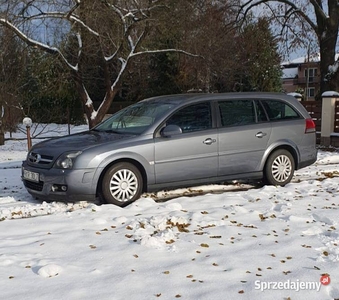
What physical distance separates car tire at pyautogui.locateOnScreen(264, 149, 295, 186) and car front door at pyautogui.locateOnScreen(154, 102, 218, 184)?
1.08 meters

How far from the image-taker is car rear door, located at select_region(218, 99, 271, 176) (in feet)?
23.5

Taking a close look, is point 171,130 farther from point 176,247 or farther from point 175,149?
point 176,247

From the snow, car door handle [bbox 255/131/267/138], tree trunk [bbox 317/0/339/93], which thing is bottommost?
the snow

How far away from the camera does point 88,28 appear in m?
14.8

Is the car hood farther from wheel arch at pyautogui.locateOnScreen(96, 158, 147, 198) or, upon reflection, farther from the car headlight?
wheel arch at pyautogui.locateOnScreen(96, 158, 147, 198)

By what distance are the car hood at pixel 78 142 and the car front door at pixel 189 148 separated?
60cm

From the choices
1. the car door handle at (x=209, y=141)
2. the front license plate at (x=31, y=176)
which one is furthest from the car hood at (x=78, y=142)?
the car door handle at (x=209, y=141)

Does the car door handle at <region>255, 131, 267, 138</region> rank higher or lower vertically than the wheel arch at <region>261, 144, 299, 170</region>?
higher

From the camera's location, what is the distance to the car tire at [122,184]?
6.24m

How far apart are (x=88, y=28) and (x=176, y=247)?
11731 millimetres

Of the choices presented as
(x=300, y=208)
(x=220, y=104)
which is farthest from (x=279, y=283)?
(x=220, y=104)

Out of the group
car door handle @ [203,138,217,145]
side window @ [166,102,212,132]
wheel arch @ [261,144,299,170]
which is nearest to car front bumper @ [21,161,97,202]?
side window @ [166,102,212,132]

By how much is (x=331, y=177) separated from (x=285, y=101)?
1791 mm

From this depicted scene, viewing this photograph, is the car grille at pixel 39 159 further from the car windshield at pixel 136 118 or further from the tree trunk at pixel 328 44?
the tree trunk at pixel 328 44
